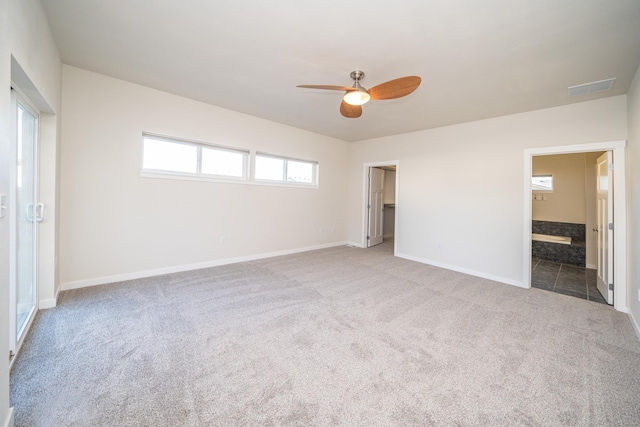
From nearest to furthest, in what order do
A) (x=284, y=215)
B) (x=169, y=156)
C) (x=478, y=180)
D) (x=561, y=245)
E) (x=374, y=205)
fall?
(x=169, y=156), (x=478, y=180), (x=561, y=245), (x=284, y=215), (x=374, y=205)

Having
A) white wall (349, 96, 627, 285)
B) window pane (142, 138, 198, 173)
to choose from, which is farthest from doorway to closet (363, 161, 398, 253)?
window pane (142, 138, 198, 173)

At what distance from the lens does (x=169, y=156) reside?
12.0 ft

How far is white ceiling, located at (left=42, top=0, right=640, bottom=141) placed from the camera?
1.82 meters

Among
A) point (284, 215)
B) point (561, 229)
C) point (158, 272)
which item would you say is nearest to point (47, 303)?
point (158, 272)

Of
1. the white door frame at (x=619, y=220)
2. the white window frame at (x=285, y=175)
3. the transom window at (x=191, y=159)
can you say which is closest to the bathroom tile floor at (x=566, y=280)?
the white door frame at (x=619, y=220)

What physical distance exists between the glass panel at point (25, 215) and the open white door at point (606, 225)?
5984 mm

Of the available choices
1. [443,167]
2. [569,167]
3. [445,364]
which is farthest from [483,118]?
[445,364]

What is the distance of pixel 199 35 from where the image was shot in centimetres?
219

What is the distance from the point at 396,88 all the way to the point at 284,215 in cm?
329

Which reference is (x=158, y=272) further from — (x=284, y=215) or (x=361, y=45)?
(x=361, y=45)

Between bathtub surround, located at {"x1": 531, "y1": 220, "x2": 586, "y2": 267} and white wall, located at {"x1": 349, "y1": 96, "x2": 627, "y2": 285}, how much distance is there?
2.10 metres

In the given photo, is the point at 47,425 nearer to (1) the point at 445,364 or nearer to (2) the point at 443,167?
(1) the point at 445,364

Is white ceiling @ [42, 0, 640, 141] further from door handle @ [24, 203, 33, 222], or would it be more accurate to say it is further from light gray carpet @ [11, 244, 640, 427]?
light gray carpet @ [11, 244, 640, 427]

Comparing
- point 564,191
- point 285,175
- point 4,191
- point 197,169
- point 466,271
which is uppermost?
point 285,175
